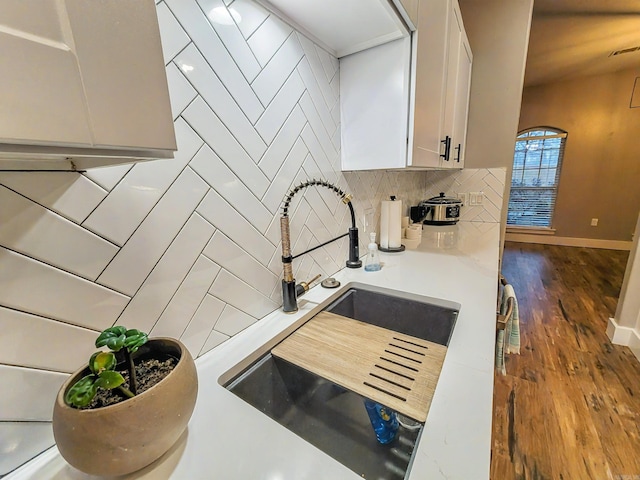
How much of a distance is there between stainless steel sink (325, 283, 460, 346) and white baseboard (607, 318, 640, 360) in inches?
83.1

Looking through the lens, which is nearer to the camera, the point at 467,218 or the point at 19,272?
the point at 19,272

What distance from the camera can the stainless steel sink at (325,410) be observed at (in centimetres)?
63

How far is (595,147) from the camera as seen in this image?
4164 millimetres

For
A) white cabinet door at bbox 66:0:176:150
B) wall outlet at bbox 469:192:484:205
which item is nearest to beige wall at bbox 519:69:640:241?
wall outlet at bbox 469:192:484:205

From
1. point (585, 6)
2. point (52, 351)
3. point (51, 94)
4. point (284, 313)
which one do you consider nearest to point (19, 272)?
point (52, 351)

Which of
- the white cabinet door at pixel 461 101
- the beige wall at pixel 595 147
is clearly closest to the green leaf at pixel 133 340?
the white cabinet door at pixel 461 101

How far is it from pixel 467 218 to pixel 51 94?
8.65 feet

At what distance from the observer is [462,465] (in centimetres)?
43

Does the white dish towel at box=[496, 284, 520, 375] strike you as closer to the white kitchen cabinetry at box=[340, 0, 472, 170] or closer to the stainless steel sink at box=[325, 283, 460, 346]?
the stainless steel sink at box=[325, 283, 460, 346]

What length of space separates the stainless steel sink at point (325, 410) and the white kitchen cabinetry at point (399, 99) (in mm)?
659

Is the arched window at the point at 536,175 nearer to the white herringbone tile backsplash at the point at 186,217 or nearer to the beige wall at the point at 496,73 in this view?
the beige wall at the point at 496,73

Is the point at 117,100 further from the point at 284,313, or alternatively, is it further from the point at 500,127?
the point at 500,127

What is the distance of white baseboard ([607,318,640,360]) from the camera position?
1930 millimetres

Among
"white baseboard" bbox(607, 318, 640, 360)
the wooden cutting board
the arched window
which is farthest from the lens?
the arched window
